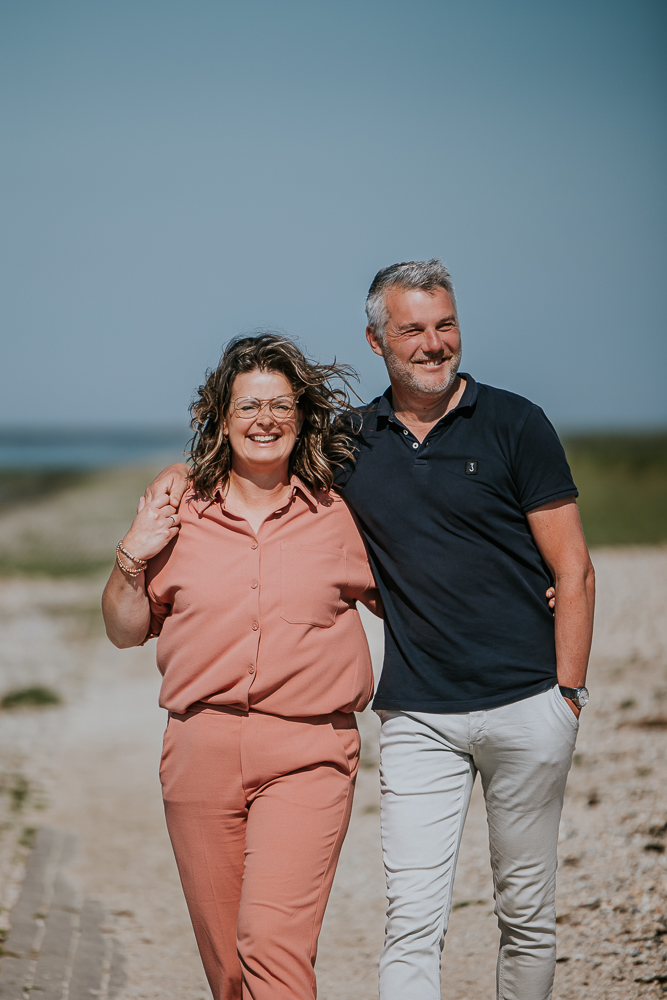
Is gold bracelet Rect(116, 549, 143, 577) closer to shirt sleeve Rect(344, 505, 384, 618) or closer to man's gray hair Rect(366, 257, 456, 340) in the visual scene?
shirt sleeve Rect(344, 505, 384, 618)

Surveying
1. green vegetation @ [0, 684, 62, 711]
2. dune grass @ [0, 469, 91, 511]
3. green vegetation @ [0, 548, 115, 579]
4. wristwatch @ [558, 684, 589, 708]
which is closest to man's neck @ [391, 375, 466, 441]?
wristwatch @ [558, 684, 589, 708]

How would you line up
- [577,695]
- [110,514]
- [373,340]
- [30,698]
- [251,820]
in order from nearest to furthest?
[251,820], [577,695], [373,340], [30,698], [110,514]

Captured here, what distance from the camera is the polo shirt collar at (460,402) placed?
131 inches

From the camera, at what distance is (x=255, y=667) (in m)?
3.07

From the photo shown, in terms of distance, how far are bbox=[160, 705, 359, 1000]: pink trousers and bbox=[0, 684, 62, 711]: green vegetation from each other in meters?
7.51

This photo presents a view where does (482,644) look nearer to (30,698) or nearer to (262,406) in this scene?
(262,406)

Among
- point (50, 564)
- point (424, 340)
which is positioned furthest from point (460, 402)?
point (50, 564)

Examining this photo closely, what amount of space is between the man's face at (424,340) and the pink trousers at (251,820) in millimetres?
1159

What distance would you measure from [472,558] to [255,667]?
787 millimetres

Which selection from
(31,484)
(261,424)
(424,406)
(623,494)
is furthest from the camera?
(31,484)

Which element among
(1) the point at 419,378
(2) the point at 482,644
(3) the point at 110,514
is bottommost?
(2) the point at 482,644

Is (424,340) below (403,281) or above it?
below

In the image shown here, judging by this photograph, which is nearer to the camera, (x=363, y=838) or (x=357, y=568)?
(x=357, y=568)

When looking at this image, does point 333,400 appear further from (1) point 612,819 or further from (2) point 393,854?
(1) point 612,819
